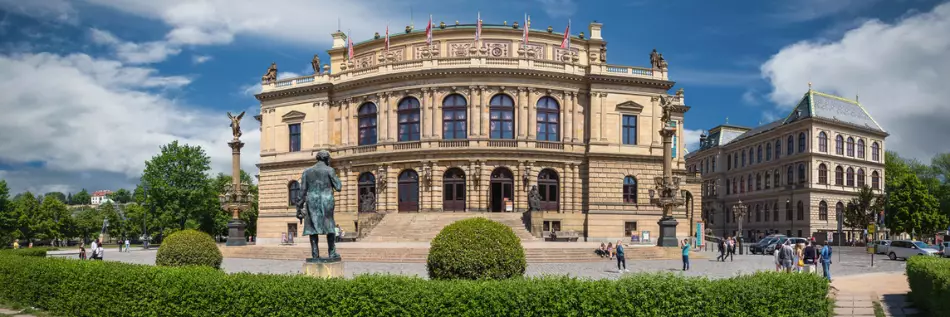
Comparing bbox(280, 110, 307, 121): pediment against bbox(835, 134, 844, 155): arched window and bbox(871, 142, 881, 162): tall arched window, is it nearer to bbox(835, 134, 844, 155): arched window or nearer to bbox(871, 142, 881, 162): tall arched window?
bbox(835, 134, 844, 155): arched window

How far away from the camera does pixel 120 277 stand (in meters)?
14.8

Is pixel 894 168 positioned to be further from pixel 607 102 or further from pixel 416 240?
pixel 416 240

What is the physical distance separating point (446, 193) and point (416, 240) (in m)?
7.55

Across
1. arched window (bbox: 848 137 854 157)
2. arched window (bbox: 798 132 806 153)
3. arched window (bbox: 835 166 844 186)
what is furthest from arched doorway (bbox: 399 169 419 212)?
arched window (bbox: 848 137 854 157)

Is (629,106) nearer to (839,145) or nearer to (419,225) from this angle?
(419,225)

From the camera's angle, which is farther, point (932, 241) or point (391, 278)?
point (932, 241)

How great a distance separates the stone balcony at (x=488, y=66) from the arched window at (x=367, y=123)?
2.51m

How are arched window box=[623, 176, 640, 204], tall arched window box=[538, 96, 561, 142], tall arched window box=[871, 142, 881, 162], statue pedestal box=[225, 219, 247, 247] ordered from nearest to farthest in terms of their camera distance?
statue pedestal box=[225, 219, 247, 247]
tall arched window box=[538, 96, 561, 142]
arched window box=[623, 176, 640, 204]
tall arched window box=[871, 142, 881, 162]

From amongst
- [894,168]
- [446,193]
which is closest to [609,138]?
[446,193]

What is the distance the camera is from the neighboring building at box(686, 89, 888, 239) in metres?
72.7

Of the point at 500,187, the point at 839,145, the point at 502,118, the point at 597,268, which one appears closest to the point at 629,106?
the point at 502,118

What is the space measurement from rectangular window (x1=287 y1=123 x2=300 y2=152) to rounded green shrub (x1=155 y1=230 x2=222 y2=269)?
123ft

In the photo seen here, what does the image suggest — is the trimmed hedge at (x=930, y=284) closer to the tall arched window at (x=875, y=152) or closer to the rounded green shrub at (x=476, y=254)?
the rounded green shrub at (x=476, y=254)

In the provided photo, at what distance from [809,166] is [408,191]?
1827 inches
